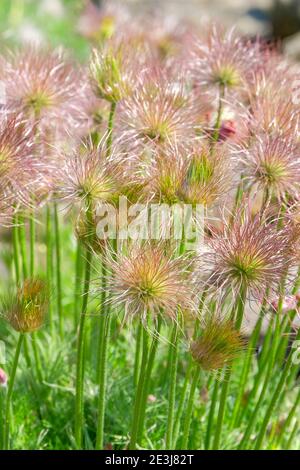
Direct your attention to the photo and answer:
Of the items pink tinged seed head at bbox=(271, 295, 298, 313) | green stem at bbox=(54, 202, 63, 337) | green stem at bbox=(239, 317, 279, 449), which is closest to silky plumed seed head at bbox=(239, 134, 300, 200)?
pink tinged seed head at bbox=(271, 295, 298, 313)

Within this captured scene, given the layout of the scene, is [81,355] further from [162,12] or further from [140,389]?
[162,12]

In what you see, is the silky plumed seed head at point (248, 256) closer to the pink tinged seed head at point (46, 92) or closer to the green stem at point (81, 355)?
the green stem at point (81, 355)

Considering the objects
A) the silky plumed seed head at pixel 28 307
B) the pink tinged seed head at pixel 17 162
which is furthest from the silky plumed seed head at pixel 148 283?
the pink tinged seed head at pixel 17 162

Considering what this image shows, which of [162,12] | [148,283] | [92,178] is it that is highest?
[162,12]

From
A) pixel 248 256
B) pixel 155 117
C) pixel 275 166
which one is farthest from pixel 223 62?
pixel 248 256

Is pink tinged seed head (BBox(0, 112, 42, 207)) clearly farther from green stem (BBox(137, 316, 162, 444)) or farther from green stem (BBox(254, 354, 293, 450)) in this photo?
green stem (BBox(254, 354, 293, 450))

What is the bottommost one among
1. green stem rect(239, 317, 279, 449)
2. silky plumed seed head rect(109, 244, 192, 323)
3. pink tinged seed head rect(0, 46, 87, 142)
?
green stem rect(239, 317, 279, 449)

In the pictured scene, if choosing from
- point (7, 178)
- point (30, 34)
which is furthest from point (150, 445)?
point (30, 34)
